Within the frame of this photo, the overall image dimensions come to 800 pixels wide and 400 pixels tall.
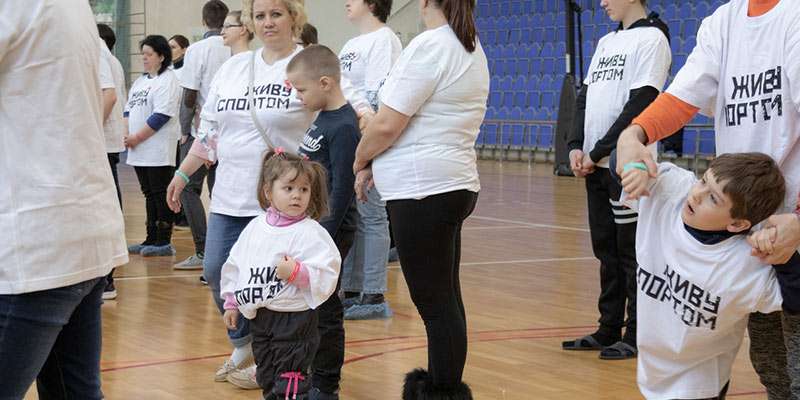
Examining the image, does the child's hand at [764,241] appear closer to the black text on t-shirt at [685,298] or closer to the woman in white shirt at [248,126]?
the black text on t-shirt at [685,298]

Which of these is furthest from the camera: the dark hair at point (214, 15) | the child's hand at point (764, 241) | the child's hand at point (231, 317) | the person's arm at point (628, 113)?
the dark hair at point (214, 15)

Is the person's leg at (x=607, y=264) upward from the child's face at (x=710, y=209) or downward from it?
downward

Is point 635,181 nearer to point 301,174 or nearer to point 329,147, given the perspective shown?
point 301,174

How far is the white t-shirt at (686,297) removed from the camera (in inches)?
102

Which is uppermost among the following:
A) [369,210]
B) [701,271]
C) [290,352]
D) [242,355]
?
[701,271]

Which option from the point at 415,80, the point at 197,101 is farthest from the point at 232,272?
the point at 197,101

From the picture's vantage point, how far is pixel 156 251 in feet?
25.5

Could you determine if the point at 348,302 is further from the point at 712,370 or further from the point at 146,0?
the point at 146,0

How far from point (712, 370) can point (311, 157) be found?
5.44 ft

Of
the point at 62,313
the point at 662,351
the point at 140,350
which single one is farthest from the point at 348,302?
the point at 62,313

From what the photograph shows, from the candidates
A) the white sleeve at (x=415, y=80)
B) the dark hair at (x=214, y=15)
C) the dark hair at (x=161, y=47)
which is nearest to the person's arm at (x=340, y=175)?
the white sleeve at (x=415, y=80)

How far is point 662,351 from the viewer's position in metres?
2.77

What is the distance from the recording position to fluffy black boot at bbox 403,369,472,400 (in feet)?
11.4

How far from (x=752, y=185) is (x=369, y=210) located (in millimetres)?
3446
